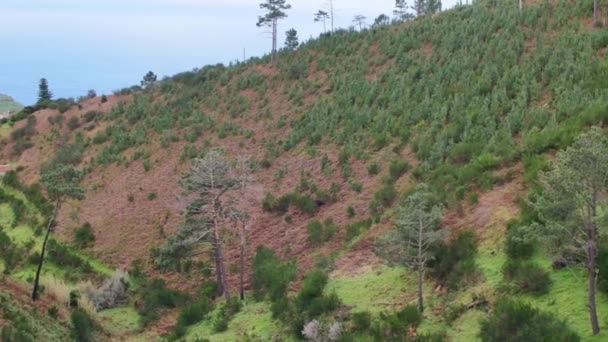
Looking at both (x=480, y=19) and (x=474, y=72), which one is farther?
(x=480, y=19)

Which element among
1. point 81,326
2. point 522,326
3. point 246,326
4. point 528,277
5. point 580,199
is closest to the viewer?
point 580,199

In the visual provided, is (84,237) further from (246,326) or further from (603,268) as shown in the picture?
(603,268)

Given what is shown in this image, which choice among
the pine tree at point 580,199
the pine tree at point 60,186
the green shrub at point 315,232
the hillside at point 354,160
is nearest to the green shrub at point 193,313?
the hillside at point 354,160

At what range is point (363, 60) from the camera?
130ft

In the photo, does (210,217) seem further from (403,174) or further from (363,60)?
(363,60)

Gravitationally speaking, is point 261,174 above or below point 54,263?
above

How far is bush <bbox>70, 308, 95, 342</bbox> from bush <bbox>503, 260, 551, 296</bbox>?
42.3 feet

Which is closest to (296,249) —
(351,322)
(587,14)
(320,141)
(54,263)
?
(351,322)

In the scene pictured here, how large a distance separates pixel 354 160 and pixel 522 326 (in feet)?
53.0

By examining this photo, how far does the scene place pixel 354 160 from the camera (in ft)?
89.8

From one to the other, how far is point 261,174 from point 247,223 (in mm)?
5169

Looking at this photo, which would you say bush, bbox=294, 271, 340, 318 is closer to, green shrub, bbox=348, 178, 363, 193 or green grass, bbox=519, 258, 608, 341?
green grass, bbox=519, 258, 608, 341

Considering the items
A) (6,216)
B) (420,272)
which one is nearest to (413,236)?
(420,272)

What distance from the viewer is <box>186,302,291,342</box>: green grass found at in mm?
17078
